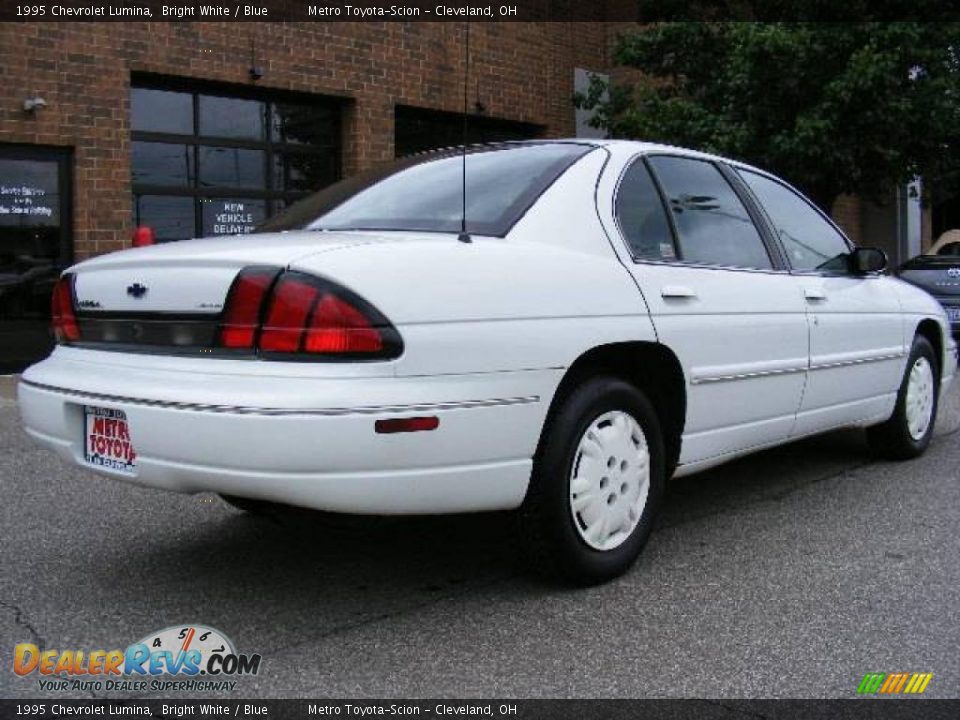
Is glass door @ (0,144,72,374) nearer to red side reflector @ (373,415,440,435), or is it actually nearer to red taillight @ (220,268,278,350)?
red taillight @ (220,268,278,350)

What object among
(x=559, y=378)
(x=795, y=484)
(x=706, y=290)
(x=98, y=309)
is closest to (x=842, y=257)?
(x=795, y=484)

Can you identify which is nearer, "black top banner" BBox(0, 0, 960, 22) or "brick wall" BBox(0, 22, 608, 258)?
"brick wall" BBox(0, 22, 608, 258)

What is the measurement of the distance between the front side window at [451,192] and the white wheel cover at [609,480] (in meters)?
0.78

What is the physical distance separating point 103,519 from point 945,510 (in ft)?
12.6

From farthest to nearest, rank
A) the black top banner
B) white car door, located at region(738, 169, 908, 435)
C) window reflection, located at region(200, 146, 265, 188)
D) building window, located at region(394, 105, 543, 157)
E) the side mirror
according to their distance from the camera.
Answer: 1. building window, located at region(394, 105, 543, 157)
2. window reflection, located at region(200, 146, 265, 188)
3. the black top banner
4. the side mirror
5. white car door, located at region(738, 169, 908, 435)

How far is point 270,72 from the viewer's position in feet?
34.0

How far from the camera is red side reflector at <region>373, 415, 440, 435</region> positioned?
2852 millimetres

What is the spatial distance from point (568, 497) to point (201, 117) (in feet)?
26.5

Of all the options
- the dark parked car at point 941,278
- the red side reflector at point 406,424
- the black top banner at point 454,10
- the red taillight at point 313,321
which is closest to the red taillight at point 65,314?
the red taillight at point 313,321

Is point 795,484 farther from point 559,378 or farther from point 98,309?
point 98,309

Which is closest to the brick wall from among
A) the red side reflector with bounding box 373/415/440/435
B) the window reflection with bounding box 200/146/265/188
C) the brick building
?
the brick building

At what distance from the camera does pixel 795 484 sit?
5.26 m

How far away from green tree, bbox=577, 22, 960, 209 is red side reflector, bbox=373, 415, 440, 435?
7838 mm

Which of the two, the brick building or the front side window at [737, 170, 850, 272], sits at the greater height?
the brick building
